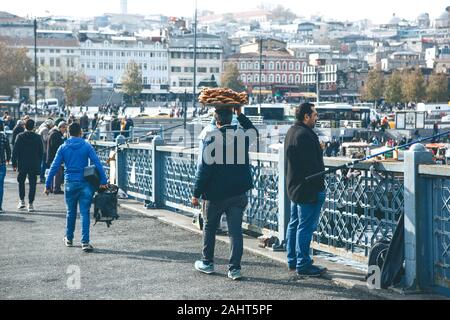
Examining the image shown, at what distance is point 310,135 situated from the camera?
8320 millimetres

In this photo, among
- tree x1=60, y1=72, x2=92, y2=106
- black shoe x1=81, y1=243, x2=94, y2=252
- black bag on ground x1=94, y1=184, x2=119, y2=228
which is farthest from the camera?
tree x1=60, y1=72, x2=92, y2=106

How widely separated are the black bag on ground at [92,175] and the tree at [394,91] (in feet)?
387

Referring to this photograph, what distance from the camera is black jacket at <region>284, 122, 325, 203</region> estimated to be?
8.34m

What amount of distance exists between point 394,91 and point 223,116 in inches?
4728

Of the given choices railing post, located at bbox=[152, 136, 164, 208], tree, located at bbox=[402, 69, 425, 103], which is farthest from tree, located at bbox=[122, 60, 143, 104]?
railing post, located at bbox=[152, 136, 164, 208]

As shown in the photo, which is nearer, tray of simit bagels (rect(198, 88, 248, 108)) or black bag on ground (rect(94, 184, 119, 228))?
tray of simit bagels (rect(198, 88, 248, 108))

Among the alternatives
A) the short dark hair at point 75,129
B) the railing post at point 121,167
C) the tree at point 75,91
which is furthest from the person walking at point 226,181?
the tree at point 75,91

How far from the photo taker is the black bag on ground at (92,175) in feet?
34.7

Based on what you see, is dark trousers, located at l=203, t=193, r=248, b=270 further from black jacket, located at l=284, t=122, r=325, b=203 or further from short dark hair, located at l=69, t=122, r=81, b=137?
short dark hair, located at l=69, t=122, r=81, b=137

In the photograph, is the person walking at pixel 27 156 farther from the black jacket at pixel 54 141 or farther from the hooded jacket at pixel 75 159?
the hooded jacket at pixel 75 159

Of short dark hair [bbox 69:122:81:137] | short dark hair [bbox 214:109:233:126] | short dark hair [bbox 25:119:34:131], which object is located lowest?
short dark hair [bbox 25:119:34:131]

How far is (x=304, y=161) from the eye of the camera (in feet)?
27.4

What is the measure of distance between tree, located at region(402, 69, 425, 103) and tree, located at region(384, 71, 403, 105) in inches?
33.5

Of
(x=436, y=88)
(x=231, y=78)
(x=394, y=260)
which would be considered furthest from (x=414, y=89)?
(x=394, y=260)
